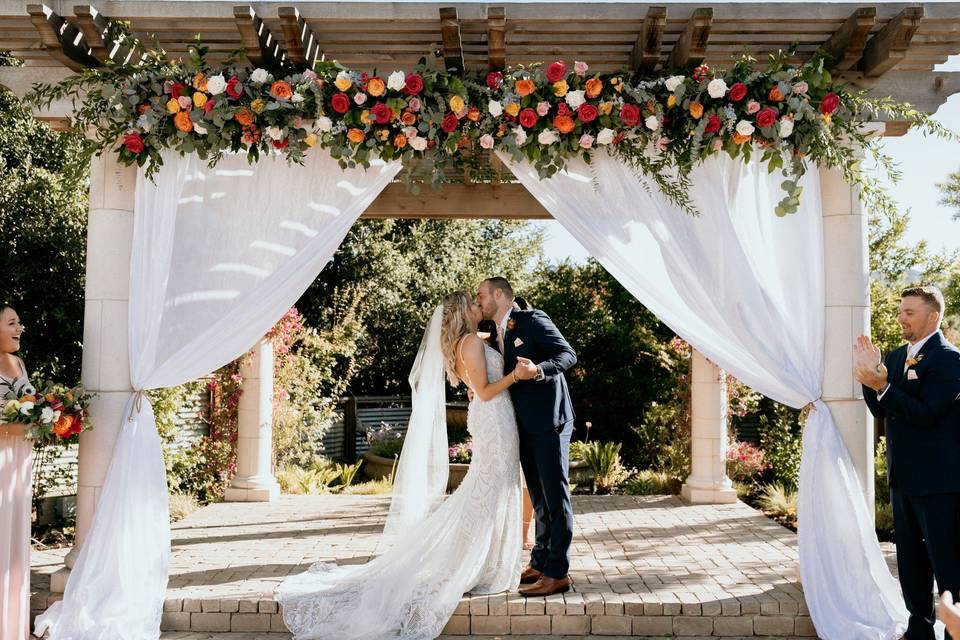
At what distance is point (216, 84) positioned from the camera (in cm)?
418

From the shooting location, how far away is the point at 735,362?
4.46m

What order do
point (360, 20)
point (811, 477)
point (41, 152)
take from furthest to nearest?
1. point (41, 152)
2. point (811, 477)
3. point (360, 20)

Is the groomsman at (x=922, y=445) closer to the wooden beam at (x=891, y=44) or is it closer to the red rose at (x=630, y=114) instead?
the wooden beam at (x=891, y=44)

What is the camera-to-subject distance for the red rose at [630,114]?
425 cm

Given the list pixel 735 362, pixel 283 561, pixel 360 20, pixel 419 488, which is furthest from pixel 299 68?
pixel 283 561

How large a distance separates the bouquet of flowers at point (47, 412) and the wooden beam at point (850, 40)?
437cm

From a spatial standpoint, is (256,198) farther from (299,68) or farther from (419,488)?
(419,488)

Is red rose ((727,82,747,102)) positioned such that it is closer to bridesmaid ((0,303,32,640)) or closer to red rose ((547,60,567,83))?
red rose ((547,60,567,83))

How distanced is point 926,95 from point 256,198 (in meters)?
3.89

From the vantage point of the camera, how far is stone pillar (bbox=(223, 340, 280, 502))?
8172 mm

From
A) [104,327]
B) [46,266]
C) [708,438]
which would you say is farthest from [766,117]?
[46,266]

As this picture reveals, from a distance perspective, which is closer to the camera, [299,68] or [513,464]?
[299,68]

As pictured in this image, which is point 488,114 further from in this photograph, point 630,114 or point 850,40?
point 850,40

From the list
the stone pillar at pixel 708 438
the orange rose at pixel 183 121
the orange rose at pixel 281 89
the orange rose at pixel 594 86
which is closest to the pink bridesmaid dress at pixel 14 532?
the orange rose at pixel 183 121
